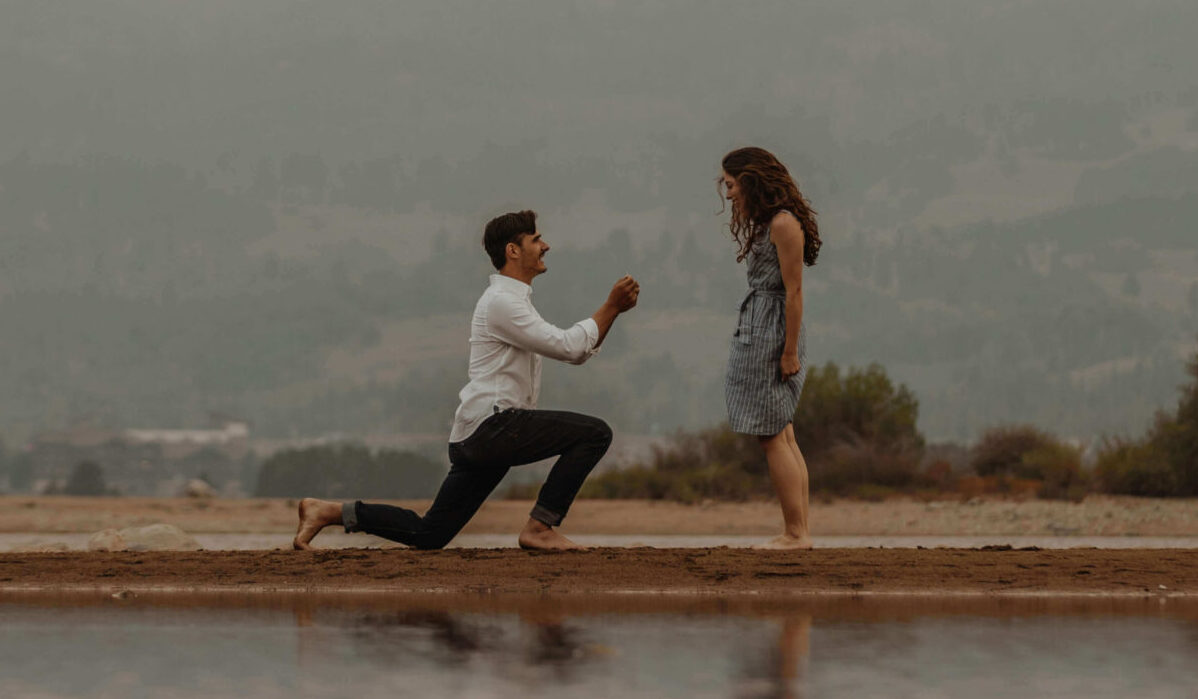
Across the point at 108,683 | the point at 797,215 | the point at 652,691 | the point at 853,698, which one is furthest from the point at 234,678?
the point at 797,215

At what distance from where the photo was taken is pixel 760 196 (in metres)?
8.38

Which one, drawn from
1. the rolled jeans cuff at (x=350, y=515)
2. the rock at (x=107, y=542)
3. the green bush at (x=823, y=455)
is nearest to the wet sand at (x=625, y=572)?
the rolled jeans cuff at (x=350, y=515)

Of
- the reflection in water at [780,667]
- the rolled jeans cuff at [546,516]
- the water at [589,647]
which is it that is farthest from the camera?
the rolled jeans cuff at [546,516]

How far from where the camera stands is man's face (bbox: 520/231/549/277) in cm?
834

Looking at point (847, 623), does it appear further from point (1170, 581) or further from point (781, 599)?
point (1170, 581)

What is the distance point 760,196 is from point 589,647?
372cm

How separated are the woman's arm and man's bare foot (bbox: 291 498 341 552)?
2.70m

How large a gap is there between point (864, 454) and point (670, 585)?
15686 millimetres

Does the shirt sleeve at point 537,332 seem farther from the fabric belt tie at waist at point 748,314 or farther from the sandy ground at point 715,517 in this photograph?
the sandy ground at point 715,517

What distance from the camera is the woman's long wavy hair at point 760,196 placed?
8375mm

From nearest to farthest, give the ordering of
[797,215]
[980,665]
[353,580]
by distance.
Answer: [980,665], [353,580], [797,215]

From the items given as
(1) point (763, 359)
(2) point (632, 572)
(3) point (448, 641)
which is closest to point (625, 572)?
(2) point (632, 572)

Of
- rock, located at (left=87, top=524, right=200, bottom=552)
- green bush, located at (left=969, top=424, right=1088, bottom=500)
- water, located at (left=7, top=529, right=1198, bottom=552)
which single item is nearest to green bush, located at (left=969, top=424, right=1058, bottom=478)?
green bush, located at (left=969, top=424, right=1088, bottom=500)

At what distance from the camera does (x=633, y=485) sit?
74.6 feet
